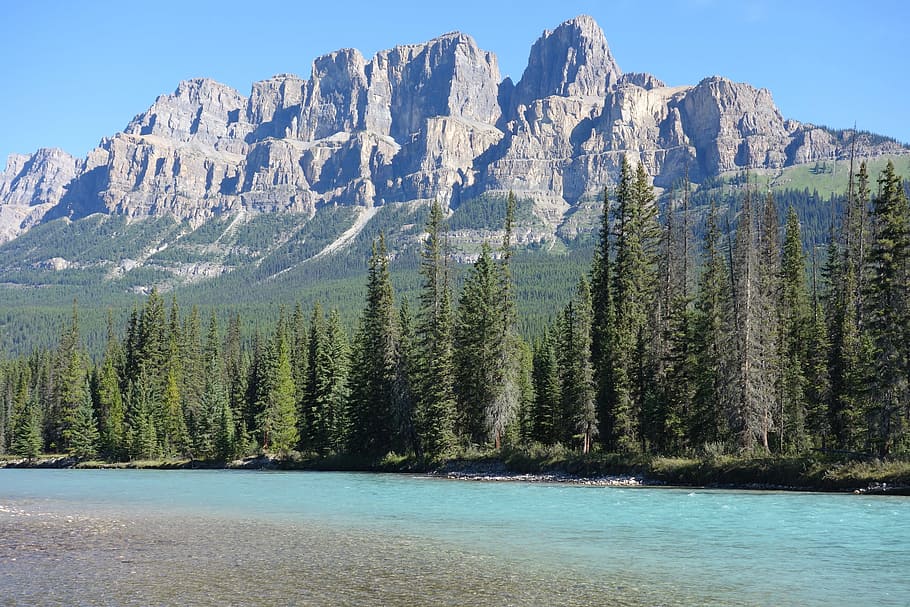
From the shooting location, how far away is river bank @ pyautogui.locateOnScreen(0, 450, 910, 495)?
38.4 meters

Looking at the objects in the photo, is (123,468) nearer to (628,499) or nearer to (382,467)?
(382,467)

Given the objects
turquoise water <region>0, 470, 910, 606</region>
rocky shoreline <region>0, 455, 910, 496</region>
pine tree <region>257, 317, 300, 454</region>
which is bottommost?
rocky shoreline <region>0, 455, 910, 496</region>

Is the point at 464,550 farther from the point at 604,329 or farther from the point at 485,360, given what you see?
the point at 485,360

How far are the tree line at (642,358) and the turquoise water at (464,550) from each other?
42.4 ft

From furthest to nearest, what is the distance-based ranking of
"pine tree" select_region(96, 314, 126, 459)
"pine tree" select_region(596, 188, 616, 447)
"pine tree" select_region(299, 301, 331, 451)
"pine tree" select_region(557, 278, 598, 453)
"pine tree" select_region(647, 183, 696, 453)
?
"pine tree" select_region(96, 314, 126, 459) < "pine tree" select_region(299, 301, 331, 451) < "pine tree" select_region(596, 188, 616, 447) < "pine tree" select_region(557, 278, 598, 453) < "pine tree" select_region(647, 183, 696, 453)

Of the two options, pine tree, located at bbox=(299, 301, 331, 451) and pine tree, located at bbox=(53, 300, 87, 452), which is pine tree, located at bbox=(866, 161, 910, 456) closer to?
pine tree, located at bbox=(299, 301, 331, 451)

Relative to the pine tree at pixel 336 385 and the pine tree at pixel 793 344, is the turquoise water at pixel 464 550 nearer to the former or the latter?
the pine tree at pixel 793 344

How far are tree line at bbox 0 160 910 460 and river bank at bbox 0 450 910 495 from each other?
2.06 metres

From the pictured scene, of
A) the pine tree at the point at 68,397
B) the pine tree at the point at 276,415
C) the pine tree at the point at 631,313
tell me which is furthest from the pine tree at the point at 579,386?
the pine tree at the point at 68,397

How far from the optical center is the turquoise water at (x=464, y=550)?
15812mm

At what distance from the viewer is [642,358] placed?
179ft

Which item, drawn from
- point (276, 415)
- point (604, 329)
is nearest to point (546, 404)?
point (604, 329)

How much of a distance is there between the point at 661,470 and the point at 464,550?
2758 cm

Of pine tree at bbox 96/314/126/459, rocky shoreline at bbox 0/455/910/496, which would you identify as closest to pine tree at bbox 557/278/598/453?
rocky shoreline at bbox 0/455/910/496
